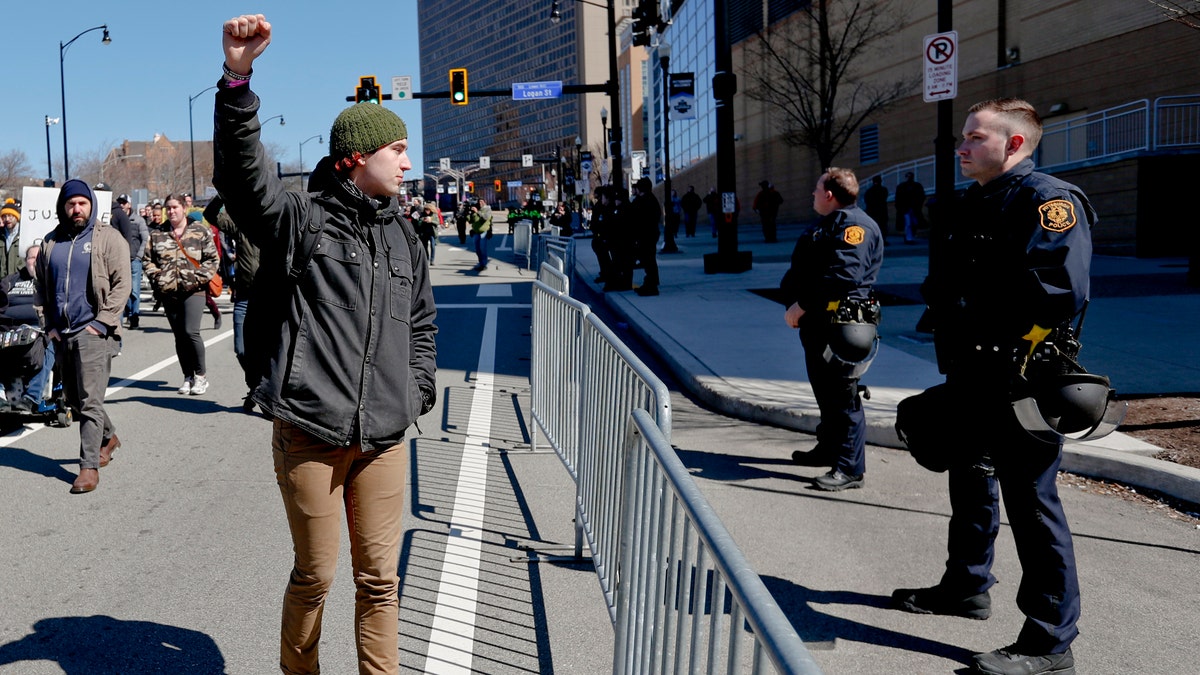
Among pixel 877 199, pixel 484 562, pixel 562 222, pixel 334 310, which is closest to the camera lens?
pixel 334 310

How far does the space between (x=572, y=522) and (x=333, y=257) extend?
301 cm

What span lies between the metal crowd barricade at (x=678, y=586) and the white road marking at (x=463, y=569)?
3.70 feet

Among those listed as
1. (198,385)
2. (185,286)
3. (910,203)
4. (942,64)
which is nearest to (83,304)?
(185,286)

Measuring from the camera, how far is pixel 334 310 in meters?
3.27

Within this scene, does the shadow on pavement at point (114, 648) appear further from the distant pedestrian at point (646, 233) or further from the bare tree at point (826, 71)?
the bare tree at point (826, 71)

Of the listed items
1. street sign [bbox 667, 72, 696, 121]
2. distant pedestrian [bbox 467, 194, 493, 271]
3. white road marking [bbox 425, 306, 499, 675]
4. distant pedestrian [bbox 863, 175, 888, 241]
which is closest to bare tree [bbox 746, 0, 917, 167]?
distant pedestrian [bbox 863, 175, 888, 241]

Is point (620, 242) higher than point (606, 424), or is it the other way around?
point (620, 242)

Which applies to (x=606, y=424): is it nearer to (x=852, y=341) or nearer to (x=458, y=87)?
(x=852, y=341)

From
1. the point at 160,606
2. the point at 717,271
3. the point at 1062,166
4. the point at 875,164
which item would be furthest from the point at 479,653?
the point at 875,164

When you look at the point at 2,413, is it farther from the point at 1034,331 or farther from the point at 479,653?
the point at 1034,331

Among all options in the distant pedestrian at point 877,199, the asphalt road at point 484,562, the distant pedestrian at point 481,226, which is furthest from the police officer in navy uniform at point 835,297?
the distant pedestrian at point 877,199

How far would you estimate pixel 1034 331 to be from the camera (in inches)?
153

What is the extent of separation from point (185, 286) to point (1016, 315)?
26.4 feet

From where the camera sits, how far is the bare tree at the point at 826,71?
29141mm
